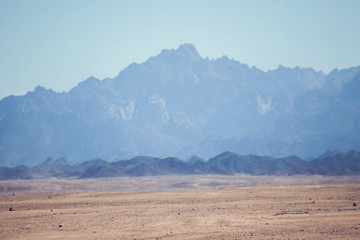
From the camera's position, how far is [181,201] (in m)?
44.5

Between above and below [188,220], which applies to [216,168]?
above

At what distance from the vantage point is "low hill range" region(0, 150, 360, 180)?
130625mm

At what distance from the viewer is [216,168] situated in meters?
149

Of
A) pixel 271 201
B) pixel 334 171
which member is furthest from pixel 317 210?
pixel 334 171

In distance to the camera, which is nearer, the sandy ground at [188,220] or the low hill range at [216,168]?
the sandy ground at [188,220]

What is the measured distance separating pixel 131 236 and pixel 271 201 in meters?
20.5

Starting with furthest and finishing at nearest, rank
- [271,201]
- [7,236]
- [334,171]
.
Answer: [334,171]
[271,201]
[7,236]

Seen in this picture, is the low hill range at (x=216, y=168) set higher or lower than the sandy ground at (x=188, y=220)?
higher

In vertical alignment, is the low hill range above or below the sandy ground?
above

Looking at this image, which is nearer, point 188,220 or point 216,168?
point 188,220

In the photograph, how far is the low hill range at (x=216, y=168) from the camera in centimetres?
13062

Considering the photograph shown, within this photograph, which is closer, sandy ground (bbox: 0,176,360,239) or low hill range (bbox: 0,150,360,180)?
sandy ground (bbox: 0,176,360,239)

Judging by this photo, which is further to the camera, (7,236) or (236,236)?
(7,236)

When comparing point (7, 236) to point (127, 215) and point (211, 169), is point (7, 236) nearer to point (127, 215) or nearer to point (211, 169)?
point (127, 215)
